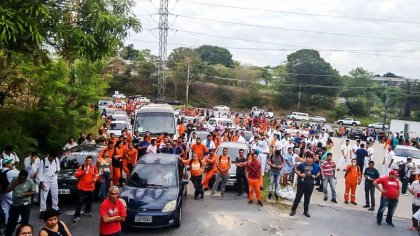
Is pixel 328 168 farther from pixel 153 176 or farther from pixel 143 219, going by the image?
pixel 143 219

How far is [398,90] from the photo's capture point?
68312mm

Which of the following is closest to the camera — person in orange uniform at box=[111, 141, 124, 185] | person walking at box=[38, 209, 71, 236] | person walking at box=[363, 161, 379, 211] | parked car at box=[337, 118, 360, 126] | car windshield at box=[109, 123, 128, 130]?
person walking at box=[38, 209, 71, 236]

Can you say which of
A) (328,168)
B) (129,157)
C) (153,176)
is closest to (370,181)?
(328,168)

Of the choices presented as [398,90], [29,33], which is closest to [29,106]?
[29,33]

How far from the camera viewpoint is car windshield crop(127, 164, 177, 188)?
9.94 m

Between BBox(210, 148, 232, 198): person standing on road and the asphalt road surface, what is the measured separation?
1.16 ft

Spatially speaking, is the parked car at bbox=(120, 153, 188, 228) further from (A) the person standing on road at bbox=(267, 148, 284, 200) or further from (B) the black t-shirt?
(A) the person standing on road at bbox=(267, 148, 284, 200)

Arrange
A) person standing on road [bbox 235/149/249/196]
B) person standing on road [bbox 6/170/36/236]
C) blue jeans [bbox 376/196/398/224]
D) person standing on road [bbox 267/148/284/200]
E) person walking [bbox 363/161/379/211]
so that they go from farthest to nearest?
person standing on road [bbox 235/149/249/196]
person standing on road [bbox 267/148/284/200]
person walking [bbox 363/161/379/211]
blue jeans [bbox 376/196/398/224]
person standing on road [bbox 6/170/36/236]

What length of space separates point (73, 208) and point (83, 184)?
1.68m

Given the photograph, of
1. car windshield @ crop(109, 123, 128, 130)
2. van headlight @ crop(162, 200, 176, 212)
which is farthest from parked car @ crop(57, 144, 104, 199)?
car windshield @ crop(109, 123, 128, 130)

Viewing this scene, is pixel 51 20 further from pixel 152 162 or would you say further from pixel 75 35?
pixel 152 162

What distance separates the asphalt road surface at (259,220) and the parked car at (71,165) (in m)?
0.49

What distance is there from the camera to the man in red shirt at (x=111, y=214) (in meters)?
6.69

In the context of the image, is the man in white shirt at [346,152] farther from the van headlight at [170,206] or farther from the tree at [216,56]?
the tree at [216,56]
